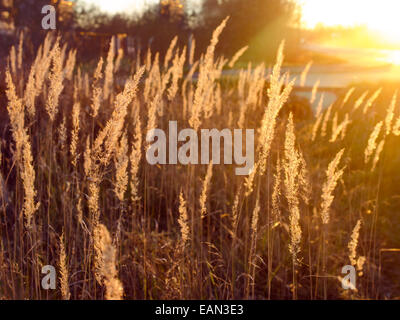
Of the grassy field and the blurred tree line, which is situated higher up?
the blurred tree line

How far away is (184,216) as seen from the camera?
169 cm

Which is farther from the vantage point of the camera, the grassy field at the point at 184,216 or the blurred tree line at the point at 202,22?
the blurred tree line at the point at 202,22

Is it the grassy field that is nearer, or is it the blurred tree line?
the grassy field

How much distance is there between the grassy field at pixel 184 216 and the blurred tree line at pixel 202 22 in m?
16.6

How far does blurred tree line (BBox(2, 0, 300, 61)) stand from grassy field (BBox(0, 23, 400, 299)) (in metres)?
16.6

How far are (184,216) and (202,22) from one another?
27.4 metres

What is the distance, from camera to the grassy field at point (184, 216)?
1776mm

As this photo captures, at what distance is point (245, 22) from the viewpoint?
29.7 meters

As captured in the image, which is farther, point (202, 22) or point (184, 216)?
point (202, 22)

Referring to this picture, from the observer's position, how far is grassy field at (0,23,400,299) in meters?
1.78

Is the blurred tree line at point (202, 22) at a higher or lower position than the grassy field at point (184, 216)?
higher

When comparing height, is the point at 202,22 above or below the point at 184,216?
above
